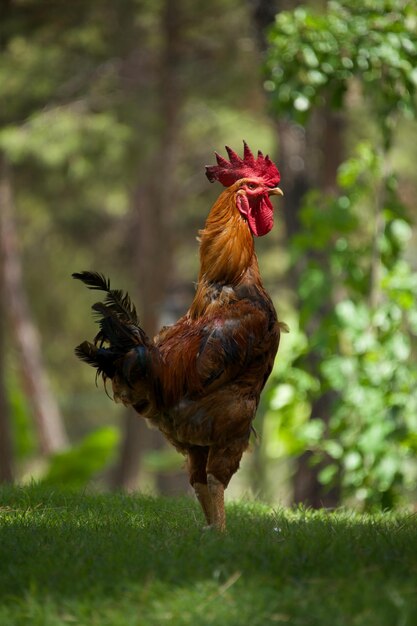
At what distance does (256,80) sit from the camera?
18.9 metres

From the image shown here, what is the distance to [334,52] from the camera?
8883 millimetres

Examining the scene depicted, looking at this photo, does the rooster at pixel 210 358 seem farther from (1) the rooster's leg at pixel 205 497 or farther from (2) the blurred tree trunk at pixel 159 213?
(2) the blurred tree trunk at pixel 159 213

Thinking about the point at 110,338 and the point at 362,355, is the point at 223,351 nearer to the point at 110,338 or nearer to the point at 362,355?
the point at 110,338

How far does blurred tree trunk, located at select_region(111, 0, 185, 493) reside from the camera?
1967 centimetres

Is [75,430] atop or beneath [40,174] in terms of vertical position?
beneath

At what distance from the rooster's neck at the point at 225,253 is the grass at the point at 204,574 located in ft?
4.93

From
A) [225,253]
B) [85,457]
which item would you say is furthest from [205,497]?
[85,457]

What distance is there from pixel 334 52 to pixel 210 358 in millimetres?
3845

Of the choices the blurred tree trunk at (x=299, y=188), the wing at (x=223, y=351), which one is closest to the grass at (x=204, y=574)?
the wing at (x=223, y=351)

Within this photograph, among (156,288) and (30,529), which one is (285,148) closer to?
(156,288)

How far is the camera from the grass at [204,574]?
14.1 feet

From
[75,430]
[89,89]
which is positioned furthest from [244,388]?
[75,430]

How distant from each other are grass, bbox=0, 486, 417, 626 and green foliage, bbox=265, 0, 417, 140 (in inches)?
166

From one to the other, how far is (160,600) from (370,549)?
1.21 m
